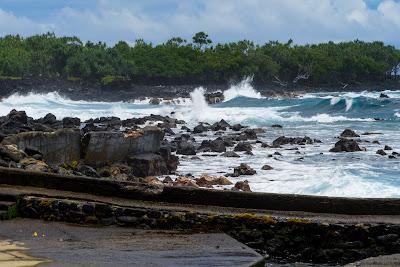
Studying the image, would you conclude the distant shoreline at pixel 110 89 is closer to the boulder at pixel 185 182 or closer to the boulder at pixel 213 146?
the boulder at pixel 213 146

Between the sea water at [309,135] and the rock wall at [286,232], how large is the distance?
8.36 metres

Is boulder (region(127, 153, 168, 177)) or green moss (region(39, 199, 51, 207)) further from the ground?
boulder (region(127, 153, 168, 177))

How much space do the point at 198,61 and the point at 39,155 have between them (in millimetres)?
71723

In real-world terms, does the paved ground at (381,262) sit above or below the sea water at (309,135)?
below

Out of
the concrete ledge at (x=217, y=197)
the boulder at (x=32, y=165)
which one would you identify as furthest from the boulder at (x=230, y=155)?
the concrete ledge at (x=217, y=197)

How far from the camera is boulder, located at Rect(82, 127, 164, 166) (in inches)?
689

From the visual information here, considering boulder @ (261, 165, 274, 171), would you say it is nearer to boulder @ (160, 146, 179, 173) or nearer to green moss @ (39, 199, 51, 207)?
boulder @ (160, 146, 179, 173)

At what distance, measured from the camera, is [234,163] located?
21188 mm

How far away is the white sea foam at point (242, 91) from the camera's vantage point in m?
68.2

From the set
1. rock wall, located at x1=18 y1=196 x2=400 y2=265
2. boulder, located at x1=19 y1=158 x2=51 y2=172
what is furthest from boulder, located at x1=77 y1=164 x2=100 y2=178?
rock wall, located at x1=18 y1=196 x2=400 y2=265

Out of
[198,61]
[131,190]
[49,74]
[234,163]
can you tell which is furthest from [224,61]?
[131,190]

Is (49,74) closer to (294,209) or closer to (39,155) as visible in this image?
(39,155)

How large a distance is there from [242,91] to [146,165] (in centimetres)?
5493

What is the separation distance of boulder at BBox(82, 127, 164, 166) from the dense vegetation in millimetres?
55838
